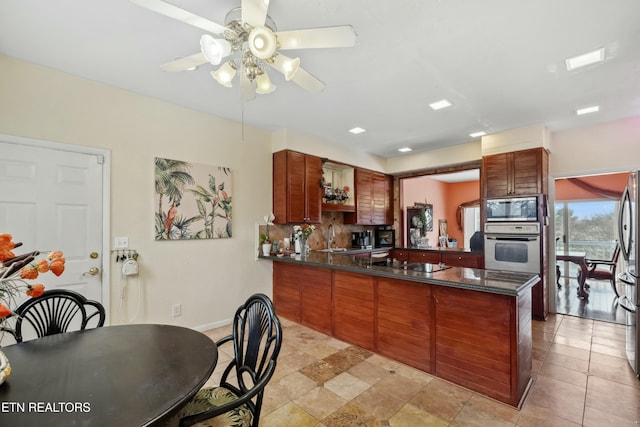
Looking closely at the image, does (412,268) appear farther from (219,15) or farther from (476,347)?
(219,15)

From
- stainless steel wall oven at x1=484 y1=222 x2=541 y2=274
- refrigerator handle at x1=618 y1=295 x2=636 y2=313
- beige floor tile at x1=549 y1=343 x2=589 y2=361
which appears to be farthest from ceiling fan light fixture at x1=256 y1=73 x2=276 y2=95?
stainless steel wall oven at x1=484 y1=222 x2=541 y2=274

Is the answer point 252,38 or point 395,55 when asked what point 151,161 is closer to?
point 252,38

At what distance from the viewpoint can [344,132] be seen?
4410 mm

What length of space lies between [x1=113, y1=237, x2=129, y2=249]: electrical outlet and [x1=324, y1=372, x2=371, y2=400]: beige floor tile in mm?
2411

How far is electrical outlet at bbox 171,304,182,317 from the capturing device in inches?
130

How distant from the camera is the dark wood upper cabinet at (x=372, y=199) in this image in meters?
5.41

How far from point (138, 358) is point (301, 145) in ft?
11.7

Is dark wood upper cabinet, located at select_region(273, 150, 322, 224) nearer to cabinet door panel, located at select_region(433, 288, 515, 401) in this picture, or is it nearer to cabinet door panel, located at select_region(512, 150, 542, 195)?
cabinet door panel, located at select_region(433, 288, 515, 401)

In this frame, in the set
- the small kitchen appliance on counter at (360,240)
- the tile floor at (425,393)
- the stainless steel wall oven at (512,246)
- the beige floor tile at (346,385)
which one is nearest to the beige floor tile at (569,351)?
the tile floor at (425,393)

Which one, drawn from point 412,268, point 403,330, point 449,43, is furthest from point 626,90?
point 403,330

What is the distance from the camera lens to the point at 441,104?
3330 mm

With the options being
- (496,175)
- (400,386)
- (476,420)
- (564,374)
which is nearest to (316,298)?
(400,386)

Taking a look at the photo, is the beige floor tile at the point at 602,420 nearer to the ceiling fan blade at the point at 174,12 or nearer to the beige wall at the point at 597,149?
the beige wall at the point at 597,149

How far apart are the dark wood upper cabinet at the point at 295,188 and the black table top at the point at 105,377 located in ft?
8.82
